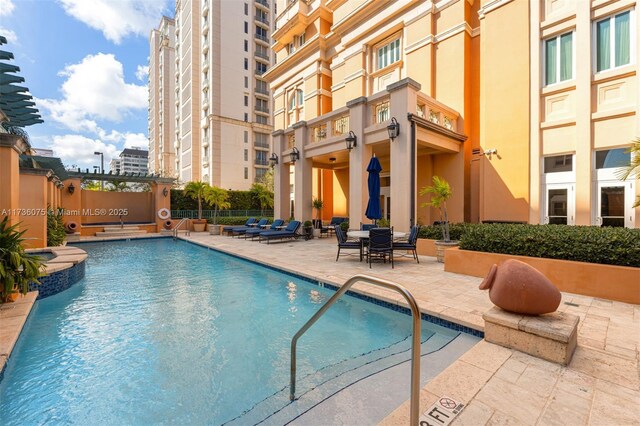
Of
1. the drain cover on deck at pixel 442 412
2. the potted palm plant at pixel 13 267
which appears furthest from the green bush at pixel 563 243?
the potted palm plant at pixel 13 267

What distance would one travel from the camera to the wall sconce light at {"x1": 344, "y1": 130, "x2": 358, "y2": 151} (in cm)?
1257

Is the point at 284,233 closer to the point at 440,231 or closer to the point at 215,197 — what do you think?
the point at 440,231

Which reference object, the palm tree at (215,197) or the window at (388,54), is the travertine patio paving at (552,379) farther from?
the palm tree at (215,197)

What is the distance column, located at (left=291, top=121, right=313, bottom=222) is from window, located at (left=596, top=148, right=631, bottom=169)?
11.4m

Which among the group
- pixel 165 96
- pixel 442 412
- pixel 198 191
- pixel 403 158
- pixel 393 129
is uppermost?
pixel 165 96

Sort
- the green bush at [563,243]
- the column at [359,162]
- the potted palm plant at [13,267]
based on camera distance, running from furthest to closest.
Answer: the column at [359,162], the green bush at [563,243], the potted palm plant at [13,267]

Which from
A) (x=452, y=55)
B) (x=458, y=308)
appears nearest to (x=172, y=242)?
(x=458, y=308)

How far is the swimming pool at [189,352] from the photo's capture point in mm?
2885

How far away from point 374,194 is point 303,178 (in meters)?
5.82

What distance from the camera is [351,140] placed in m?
12.5

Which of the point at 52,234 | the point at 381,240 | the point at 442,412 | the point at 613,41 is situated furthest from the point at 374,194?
the point at 52,234

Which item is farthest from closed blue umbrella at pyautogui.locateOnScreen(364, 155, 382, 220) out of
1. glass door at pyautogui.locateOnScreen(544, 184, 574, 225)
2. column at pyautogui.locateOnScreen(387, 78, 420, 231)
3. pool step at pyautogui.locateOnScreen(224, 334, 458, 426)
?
pool step at pyautogui.locateOnScreen(224, 334, 458, 426)

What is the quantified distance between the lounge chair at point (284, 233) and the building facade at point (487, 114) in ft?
3.95

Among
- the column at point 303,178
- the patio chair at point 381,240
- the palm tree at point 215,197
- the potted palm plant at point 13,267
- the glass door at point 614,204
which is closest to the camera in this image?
the potted palm plant at point 13,267
